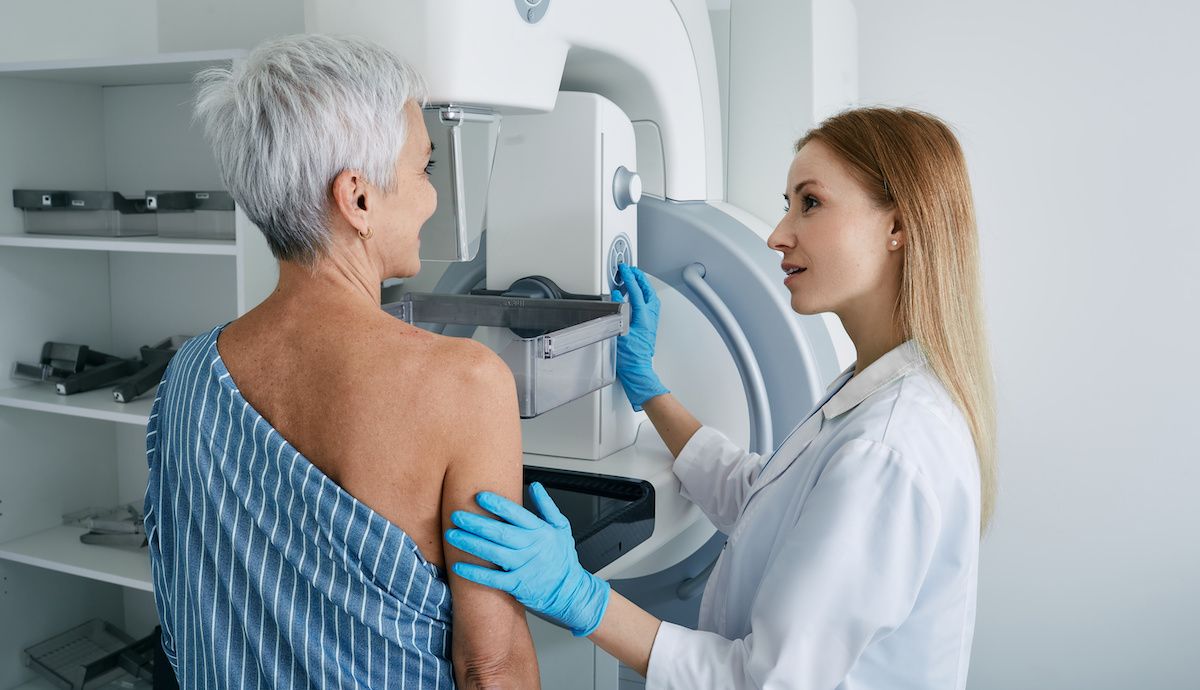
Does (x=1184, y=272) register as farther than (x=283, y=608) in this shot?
Yes

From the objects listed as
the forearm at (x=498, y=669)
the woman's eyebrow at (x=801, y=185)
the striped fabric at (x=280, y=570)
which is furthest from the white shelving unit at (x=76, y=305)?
the woman's eyebrow at (x=801, y=185)

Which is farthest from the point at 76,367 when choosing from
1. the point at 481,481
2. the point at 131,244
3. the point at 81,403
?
the point at 481,481

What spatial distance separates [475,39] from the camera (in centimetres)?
118

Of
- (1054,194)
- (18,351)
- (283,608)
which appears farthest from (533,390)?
(18,351)

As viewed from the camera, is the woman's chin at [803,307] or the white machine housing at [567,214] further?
the white machine housing at [567,214]

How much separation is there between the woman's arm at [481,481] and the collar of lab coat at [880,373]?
0.47m

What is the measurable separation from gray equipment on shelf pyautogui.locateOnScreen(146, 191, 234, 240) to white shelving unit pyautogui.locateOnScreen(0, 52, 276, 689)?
6.3 inches

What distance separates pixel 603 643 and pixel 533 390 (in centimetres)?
34

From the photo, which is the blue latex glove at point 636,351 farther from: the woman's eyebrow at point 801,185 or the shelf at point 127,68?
the shelf at point 127,68

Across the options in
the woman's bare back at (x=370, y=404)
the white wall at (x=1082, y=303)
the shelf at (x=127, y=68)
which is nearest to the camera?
the woman's bare back at (x=370, y=404)

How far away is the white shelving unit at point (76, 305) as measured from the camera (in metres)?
2.47

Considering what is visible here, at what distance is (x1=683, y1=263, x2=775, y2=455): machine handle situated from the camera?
5.65 ft

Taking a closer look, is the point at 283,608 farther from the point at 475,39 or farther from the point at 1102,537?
the point at 1102,537

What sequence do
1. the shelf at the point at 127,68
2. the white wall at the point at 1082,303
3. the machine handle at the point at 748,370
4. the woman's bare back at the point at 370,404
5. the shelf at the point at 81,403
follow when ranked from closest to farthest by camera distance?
the woman's bare back at the point at 370,404
the machine handle at the point at 748,370
the white wall at the point at 1082,303
the shelf at the point at 127,68
the shelf at the point at 81,403
